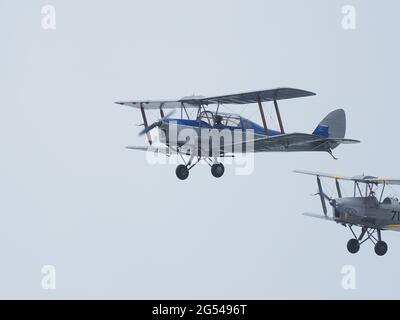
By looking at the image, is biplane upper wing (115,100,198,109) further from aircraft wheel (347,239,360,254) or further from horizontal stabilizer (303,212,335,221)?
aircraft wheel (347,239,360,254)

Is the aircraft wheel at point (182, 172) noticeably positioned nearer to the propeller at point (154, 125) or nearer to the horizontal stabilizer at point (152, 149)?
the horizontal stabilizer at point (152, 149)

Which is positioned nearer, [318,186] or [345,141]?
[345,141]

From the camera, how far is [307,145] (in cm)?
3775

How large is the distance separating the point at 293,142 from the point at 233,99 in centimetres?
229

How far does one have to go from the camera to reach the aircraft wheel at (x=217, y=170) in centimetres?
3675

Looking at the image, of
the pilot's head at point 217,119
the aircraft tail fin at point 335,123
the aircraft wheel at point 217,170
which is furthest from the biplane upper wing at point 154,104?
the aircraft tail fin at point 335,123

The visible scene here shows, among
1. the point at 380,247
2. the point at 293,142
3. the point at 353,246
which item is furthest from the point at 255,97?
the point at 380,247

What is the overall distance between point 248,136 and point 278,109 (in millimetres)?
1592

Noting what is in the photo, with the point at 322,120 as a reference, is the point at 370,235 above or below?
below

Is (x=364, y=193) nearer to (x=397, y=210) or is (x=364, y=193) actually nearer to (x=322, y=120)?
(x=397, y=210)

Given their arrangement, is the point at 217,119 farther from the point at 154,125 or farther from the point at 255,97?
the point at 154,125

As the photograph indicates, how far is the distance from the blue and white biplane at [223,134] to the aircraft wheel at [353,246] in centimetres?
290
